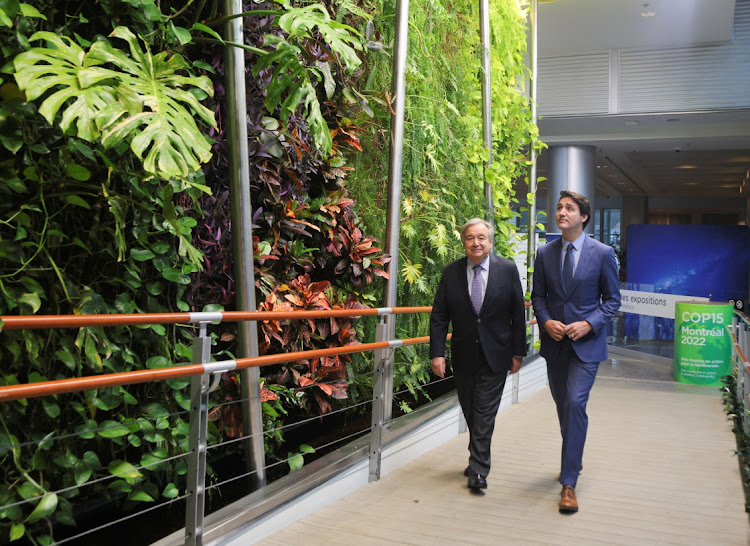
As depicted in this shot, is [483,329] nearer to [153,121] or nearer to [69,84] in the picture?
[153,121]

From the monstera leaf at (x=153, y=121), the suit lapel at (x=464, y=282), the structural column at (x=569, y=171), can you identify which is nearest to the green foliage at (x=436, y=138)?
the suit lapel at (x=464, y=282)

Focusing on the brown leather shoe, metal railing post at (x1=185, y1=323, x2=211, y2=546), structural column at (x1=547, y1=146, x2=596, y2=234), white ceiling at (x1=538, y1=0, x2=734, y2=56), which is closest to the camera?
metal railing post at (x1=185, y1=323, x2=211, y2=546)

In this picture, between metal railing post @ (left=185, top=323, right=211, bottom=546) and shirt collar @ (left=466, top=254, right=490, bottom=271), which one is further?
shirt collar @ (left=466, top=254, right=490, bottom=271)

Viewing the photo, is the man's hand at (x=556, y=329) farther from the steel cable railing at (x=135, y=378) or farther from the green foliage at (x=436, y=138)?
the green foliage at (x=436, y=138)

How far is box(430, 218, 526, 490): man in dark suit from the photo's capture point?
4.09 m

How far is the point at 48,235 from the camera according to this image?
2.64 metres

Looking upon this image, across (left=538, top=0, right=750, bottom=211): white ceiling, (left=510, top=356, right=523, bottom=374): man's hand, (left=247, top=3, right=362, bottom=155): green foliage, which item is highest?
(left=538, top=0, right=750, bottom=211): white ceiling

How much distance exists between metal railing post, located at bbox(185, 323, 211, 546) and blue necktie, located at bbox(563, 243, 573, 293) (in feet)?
6.87

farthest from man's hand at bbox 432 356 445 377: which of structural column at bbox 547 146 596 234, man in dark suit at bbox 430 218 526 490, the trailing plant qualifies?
structural column at bbox 547 146 596 234

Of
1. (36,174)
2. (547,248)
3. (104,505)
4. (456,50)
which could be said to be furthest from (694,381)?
(36,174)

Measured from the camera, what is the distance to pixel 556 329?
3977 mm

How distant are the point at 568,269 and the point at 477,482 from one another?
1.22 metres

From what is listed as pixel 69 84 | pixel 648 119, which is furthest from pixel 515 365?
pixel 648 119

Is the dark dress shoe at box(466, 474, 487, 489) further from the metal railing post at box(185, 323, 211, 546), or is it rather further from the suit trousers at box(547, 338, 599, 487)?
the metal railing post at box(185, 323, 211, 546)
